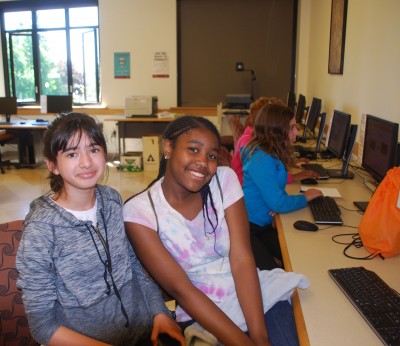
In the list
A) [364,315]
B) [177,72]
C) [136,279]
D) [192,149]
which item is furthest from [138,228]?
[177,72]

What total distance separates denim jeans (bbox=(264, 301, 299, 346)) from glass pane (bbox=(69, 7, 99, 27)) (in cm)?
665

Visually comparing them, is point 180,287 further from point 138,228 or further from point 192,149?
point 192,149

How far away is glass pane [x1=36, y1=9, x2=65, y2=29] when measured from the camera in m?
6.93

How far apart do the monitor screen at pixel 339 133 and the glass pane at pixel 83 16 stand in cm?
533

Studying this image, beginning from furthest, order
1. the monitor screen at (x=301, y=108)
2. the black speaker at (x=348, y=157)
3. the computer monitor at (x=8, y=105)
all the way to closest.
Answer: the computer monitor at (x=8, y=105)
the monitor screen at (x=301, y=108)
the black speaker at (x=348, y=157)

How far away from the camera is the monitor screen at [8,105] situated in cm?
648

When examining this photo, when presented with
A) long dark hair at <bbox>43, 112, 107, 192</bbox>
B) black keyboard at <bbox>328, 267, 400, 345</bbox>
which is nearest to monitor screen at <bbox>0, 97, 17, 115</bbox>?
long dark hair at <bbox>43, 112, 107, 192</bbox>

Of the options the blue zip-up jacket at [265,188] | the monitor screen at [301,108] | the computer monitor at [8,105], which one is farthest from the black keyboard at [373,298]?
the computer monitor at [8,105]

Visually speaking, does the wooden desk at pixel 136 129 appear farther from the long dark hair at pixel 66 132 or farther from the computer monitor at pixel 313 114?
the long dark hair at pixel 66 132

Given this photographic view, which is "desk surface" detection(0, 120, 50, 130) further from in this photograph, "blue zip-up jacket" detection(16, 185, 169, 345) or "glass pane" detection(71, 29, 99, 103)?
"blue zip-up jacket" detection(16, 185, 169, 345)

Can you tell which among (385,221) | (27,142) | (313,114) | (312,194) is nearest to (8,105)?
(27,142)

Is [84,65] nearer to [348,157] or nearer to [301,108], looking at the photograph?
[301,108]

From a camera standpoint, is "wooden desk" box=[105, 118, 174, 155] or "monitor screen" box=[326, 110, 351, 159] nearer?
"monitor screen" box=[326, 110, 351, 159]

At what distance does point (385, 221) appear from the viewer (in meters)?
1.35
